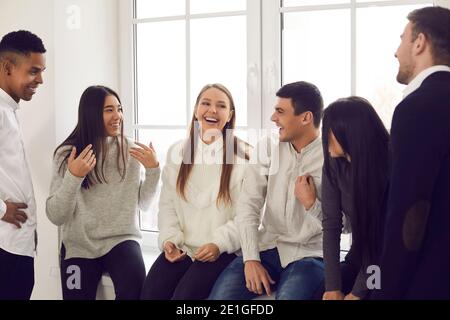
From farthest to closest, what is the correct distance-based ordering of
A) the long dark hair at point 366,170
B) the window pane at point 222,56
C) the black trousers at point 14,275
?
the window pane at point 222,56 < the black trousers at point 14,275 < the long dark hair at point 366,170

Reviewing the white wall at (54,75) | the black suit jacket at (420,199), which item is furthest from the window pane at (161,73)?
the black suit jacket at (420,199)

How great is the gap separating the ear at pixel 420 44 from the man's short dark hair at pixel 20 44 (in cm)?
129

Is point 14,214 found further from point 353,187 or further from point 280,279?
point 353,187

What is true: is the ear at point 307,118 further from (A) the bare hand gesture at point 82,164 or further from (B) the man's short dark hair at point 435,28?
(A) the bare hand gesture at point 82,164

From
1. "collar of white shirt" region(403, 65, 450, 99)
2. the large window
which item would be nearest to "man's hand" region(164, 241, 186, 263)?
the large window

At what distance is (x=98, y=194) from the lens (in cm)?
224

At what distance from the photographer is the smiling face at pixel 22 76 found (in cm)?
207

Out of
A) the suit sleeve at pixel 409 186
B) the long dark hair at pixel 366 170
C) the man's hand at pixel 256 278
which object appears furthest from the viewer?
the man's hand at pixel 256 278

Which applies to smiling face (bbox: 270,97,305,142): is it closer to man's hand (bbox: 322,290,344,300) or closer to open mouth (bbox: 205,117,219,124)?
open mouth (bbox: 205,117,219,124)

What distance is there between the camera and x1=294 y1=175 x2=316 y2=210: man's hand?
193 cm

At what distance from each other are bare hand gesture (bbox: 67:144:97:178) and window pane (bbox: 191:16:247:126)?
0.55 metres

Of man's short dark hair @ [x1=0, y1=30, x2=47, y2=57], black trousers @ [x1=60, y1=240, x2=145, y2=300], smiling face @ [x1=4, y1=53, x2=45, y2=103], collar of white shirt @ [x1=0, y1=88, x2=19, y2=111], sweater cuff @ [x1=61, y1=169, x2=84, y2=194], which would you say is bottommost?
black trousers @ [x1=60, y1=240, x2=145, y2=300]

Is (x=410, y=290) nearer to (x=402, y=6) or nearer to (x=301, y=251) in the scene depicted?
(x=301, y=251)

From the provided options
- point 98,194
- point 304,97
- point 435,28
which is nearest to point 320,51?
point 304,97
